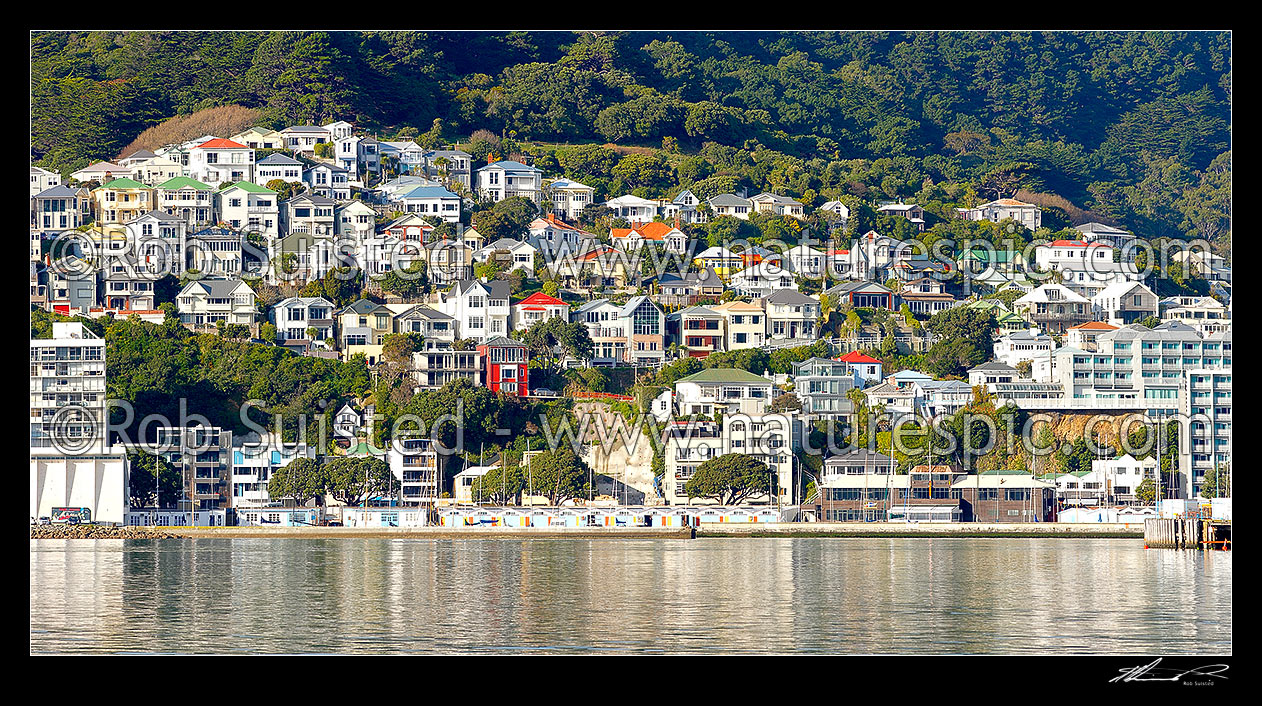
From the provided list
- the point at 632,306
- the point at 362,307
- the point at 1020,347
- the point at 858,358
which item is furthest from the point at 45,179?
the point at 1020,347

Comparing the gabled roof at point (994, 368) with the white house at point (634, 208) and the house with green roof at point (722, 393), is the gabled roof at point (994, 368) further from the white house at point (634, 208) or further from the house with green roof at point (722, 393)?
the white house at point (634, 208)

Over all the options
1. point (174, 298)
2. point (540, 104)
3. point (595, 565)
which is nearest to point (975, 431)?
point (595, 565)

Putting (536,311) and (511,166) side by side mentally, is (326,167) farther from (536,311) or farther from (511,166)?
(536,311)

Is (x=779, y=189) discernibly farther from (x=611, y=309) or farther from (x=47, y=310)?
(x=47, y=310)

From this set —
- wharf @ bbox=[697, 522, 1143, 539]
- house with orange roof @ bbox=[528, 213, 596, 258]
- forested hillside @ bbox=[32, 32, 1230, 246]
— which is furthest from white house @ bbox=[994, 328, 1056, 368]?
forested hillside @ bbox=[32, 32, 1230, 246]

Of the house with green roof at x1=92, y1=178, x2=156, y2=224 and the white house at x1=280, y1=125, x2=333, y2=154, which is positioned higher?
the white house at x1=280, y1=125, x2=333, y2=154

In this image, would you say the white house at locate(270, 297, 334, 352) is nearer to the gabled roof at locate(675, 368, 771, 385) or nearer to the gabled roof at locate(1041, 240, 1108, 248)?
the gabled roof at locate(675, 368, 771, 385)
